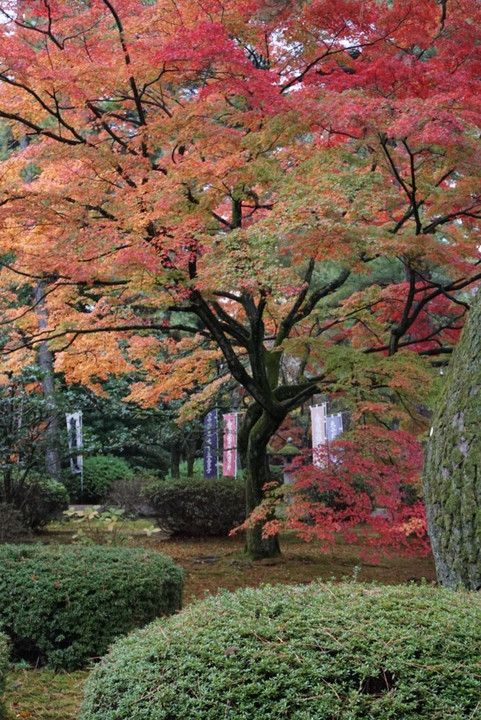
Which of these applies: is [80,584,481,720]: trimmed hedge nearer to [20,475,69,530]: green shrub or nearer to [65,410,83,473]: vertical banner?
[65,410,83,473]: vertical banner

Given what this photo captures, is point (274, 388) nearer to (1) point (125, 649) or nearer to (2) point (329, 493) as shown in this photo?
(2) point (329, 493)

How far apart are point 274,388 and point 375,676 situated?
7.64 meters

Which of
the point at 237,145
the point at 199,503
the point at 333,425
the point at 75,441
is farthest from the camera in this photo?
the point at 333,425

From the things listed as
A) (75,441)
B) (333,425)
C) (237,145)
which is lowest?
(75,441)

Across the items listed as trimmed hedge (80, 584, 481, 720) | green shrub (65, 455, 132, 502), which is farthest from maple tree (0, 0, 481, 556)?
green shrub (65, 455, 132, 502)

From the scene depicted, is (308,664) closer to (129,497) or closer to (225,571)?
(225,571)

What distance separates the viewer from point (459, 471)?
9.84 feet

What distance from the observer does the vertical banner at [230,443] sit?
14.2 metres

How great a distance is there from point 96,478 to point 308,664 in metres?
16.8

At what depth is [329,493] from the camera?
41.5ft

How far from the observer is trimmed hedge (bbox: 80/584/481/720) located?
75.2 inches

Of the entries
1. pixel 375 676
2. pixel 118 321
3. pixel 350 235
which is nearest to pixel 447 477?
pixel 375 676

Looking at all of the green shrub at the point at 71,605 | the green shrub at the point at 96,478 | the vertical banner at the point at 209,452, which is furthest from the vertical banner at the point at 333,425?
the green shrub at the point at 71,605

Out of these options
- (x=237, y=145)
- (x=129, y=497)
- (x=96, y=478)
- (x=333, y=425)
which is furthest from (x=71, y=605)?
(x=96, y=478)
